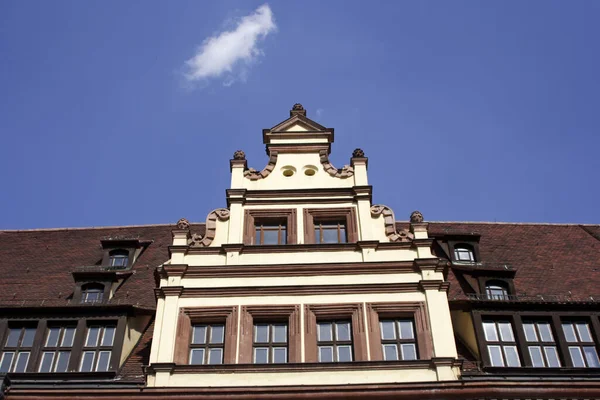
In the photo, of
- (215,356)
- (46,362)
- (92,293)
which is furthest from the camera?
(92,293)

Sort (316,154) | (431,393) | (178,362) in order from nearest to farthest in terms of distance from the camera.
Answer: (431,393), (178,362), (316,154)

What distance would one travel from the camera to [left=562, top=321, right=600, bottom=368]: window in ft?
54.3

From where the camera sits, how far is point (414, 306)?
17.1 metres

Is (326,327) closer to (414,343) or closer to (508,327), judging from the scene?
(414,343)

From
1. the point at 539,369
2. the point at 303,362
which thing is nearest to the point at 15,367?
the point at 303,362

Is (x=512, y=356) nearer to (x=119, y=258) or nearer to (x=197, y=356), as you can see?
(x=197, y=356)

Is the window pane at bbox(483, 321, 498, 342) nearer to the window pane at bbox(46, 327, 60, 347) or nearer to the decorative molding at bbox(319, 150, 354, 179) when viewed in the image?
the decorative molding at bbox(319, 150, 354, 179)

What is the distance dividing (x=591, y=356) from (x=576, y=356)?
32 centimetres

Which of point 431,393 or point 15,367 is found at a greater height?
point 15,367

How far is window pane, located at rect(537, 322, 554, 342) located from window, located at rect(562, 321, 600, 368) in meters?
0.32

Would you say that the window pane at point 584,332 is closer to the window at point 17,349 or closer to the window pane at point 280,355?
the window pane at point 280,355

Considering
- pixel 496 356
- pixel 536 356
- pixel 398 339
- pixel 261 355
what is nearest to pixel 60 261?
pixel 261 355

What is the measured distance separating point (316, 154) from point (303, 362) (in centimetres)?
686

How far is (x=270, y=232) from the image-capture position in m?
19.2
